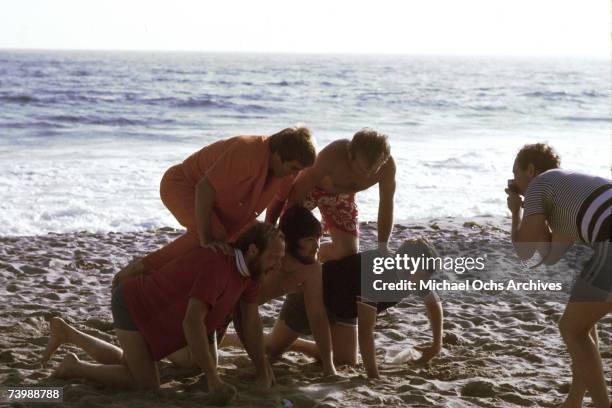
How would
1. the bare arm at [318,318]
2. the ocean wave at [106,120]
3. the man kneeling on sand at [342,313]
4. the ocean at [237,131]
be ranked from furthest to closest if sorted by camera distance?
the ocean wave at [106,120]
the ocean at [237,131]
the man kneeling on sand at [342,313]
the bare arm at [318,318]

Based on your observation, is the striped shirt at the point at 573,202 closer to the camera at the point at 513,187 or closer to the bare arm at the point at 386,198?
the camera at the point at 513,187

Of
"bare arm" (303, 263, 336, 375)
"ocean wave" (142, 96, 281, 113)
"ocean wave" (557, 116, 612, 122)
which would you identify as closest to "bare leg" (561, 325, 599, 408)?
"bare arm" (303, 263, 336, 375)

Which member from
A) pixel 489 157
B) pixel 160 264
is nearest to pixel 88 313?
pixel 160 264

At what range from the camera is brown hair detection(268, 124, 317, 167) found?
361 centimetres

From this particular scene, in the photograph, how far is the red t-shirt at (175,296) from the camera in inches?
137

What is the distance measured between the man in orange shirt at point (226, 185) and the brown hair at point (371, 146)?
0.32 metres

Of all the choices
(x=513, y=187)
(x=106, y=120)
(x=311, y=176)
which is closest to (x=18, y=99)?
(x=106, y=120)

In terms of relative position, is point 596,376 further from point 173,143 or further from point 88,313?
point 173,143

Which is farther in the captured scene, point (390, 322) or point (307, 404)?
point (390, 322)

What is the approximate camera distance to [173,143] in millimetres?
17109

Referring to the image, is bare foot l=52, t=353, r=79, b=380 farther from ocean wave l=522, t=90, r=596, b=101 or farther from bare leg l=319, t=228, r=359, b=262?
ocean wave l=522, t=90, r=596, b=101

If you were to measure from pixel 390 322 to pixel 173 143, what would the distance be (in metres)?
12.7

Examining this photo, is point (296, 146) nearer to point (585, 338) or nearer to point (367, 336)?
point (367, 336)

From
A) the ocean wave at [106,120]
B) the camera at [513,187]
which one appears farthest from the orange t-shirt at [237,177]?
the ocean wave at [106,120]
